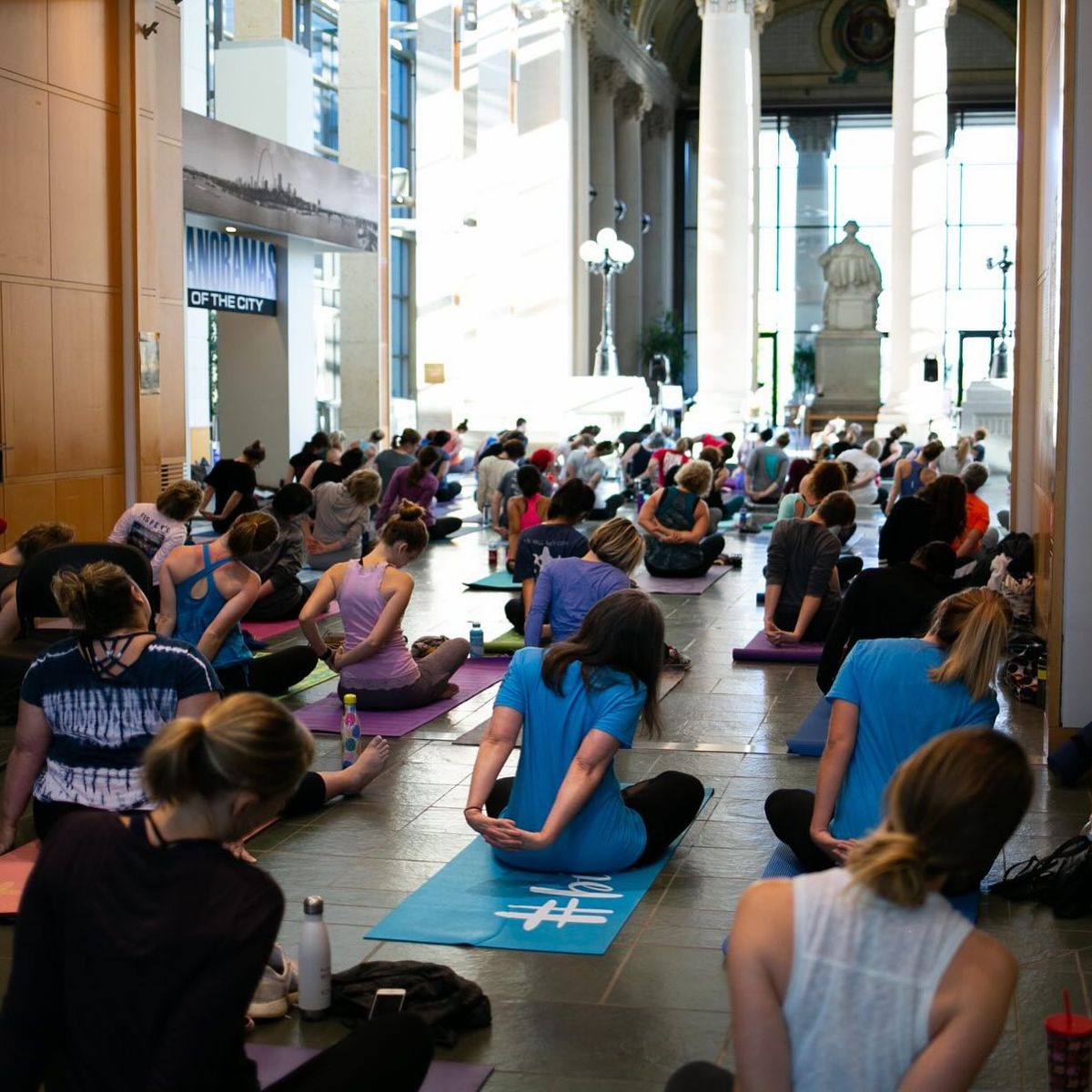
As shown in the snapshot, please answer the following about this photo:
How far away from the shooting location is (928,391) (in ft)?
106

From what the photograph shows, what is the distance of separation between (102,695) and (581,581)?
3.57 meters

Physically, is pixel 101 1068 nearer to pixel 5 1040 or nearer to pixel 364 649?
pixel 5 1040

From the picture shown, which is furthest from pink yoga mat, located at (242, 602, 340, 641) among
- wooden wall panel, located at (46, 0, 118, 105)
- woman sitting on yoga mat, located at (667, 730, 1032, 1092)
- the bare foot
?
woman sitting on yoga mat, located at (667, 730, 1032, 1092)

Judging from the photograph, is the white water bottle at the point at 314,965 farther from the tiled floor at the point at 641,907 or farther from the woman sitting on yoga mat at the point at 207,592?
the woman sitting on yoga mat at the point at 207,592

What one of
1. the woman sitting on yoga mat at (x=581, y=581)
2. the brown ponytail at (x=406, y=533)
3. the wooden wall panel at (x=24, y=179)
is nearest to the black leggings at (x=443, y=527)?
the wooden wall panel at (x=24, y=179)

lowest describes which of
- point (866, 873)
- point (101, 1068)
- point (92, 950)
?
point (101, 1068)

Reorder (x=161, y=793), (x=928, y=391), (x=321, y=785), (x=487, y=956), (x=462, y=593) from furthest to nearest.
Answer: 1. (x=928, y=391)
2. (x=462, y=593)
3. (x=321, y=785)
4. (x=487, y=956)
5. (x=161, y=793)

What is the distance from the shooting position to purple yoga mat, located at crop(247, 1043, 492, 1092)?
4285 mm

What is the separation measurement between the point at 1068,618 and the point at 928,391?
25152 mm

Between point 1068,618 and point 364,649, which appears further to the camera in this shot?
point 364,649

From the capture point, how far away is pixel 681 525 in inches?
583

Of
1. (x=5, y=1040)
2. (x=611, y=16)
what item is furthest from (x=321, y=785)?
(x=611, y=16)

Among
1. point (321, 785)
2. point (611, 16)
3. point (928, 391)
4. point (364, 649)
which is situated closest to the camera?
point (321, 785)

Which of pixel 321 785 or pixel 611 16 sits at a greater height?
pixel 611 16
